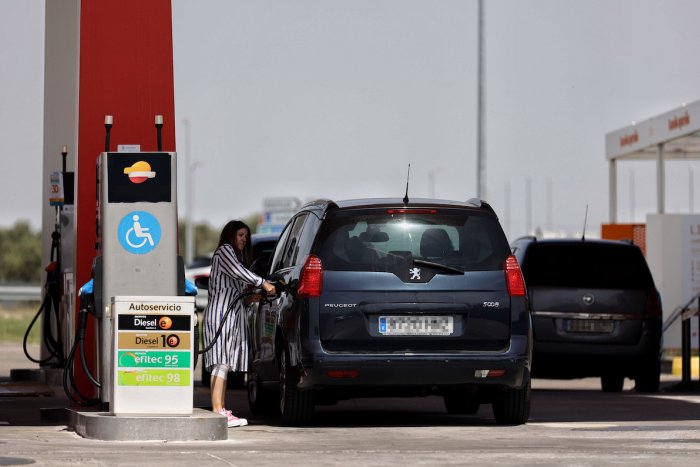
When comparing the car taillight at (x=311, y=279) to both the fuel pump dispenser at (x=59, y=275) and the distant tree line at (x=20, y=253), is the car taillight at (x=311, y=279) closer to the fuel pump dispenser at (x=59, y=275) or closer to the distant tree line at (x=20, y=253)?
the fuel pump dispenser at (x=59, y=275)

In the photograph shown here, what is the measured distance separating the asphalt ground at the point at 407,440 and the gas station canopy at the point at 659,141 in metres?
13.1

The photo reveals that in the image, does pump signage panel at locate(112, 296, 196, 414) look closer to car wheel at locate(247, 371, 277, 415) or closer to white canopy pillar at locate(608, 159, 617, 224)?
car wheel at locate(247, 371, 277, 415)

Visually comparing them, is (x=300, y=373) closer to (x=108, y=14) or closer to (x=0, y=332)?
(x=108, y=14)

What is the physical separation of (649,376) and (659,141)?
12213 mm

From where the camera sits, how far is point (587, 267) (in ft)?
66.8

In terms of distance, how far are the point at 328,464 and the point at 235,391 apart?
9.99 meters

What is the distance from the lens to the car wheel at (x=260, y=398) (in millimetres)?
15859

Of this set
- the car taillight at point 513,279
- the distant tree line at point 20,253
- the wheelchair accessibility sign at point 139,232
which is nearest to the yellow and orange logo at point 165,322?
the wheelchair accessibility sign at point 139,232

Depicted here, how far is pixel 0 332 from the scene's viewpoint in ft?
125

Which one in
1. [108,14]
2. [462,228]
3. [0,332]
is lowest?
[0,332]

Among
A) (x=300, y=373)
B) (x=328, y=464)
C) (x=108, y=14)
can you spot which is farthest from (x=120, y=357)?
(x=108, y=14)

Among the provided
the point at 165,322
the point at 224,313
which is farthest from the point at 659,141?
the point at 165,322

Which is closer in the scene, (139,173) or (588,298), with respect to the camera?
(139,173)

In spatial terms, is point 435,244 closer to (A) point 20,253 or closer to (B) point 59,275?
(B) point 59,275
